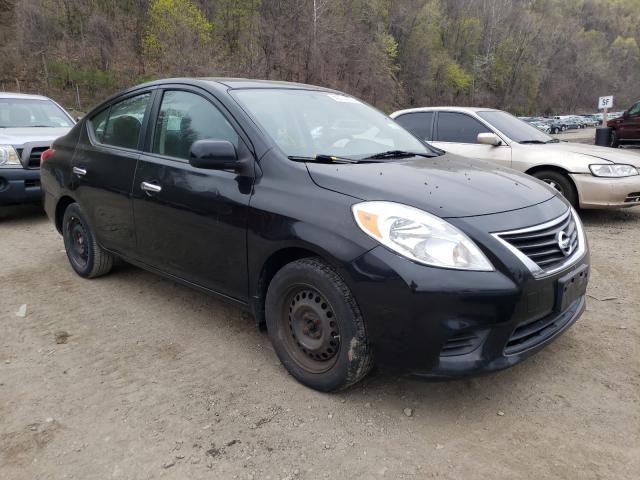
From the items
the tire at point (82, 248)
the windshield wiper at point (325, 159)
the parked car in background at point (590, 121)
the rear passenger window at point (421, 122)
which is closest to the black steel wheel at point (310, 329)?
the windshield wiper at point (325, 159)

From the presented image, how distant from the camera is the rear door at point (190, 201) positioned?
2.89m

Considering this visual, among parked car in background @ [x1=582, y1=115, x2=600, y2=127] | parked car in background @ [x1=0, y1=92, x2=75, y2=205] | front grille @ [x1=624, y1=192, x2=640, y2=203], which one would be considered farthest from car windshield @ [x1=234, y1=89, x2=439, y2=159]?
parked car in background @ [x1=582, y1=115, x2=600, y2=127]

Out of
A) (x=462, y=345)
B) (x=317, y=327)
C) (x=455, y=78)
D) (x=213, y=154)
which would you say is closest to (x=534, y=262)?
(x=462, y=345)

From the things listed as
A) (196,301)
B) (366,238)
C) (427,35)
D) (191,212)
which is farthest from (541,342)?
(427,35)

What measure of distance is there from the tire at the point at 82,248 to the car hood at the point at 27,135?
8.64ft

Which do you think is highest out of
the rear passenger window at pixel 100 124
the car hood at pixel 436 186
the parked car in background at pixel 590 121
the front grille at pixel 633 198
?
the parked car in background at pixel 590 121

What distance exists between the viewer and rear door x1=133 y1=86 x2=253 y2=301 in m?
2.89

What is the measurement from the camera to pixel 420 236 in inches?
90.0

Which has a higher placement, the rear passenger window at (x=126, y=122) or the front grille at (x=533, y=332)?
the rear passenger window at (x=126, y=122)

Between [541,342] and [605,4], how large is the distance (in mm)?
138332

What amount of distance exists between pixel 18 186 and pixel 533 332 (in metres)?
6.29

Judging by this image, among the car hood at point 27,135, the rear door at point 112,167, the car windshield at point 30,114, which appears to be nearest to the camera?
the rear door at point 112,167

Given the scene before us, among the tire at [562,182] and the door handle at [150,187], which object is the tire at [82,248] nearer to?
the door handle at [150,187]

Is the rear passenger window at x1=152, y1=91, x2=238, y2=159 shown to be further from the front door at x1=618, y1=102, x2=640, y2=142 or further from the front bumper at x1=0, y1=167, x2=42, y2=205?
the front door at x1=618, y1=102, x2=640, y2=142
